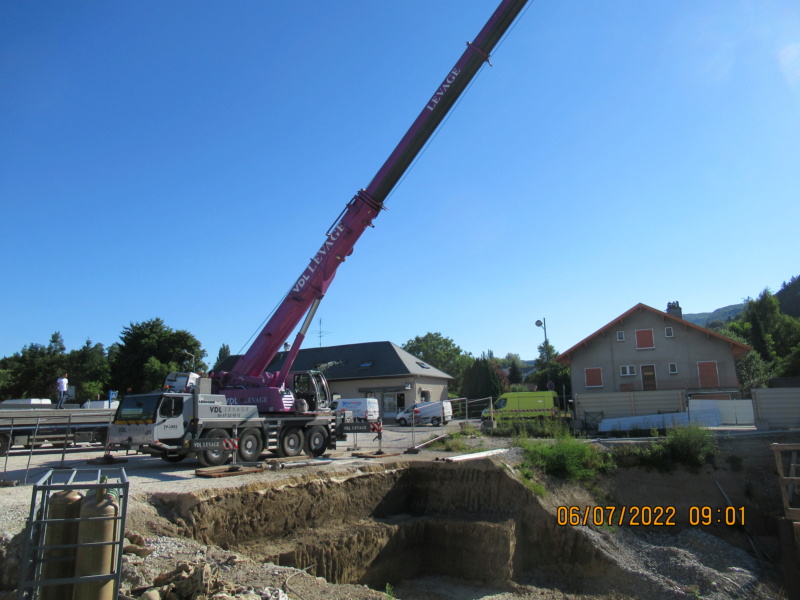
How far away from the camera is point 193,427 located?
42.4 ft

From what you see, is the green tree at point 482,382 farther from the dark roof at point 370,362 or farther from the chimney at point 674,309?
the chimney at point 674,309

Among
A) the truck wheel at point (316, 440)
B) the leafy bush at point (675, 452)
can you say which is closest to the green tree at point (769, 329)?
the leafy bush at point (675, 452)

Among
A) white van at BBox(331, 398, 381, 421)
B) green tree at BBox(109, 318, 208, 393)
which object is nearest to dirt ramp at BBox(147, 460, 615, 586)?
white van at BBox(331, 398, 381, 421)

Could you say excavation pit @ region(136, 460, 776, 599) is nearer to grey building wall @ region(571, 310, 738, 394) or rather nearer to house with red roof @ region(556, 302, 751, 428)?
house with red roof @ region(556, 302, 751, 428)

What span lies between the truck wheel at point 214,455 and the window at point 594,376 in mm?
24409

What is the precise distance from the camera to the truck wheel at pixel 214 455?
1313 centimetres

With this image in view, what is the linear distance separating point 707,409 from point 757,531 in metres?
8.79

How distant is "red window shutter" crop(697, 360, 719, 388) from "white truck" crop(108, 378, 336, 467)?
83.5ft

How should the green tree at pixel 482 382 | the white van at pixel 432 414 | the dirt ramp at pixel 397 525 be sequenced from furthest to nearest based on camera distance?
1. the green tree at pixel 482 382
2. the white van at pixel 432 414
3. the dirt ramp at pixel 397 525

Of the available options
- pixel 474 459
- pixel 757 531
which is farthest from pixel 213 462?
pixel 757 531

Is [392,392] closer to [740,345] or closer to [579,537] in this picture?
[740,345]

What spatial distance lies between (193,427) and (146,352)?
35.9 meters

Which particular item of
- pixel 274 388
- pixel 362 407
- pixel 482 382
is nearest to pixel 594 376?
pixel 362 407
